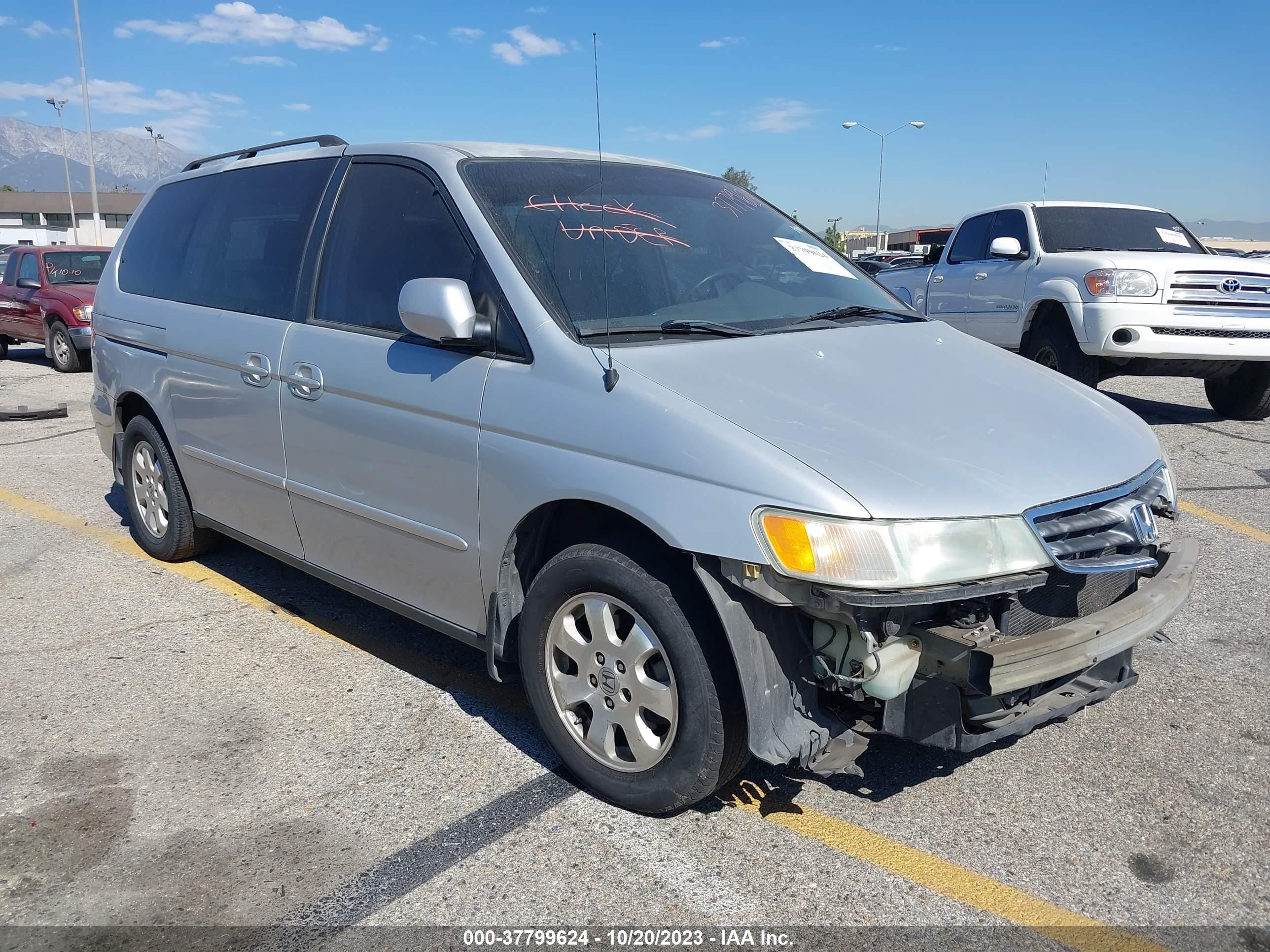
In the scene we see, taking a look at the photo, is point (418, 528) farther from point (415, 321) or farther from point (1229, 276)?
point (1229, 276)

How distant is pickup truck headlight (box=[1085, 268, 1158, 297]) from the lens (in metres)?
8.16

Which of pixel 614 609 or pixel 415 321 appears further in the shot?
pixel 415 321

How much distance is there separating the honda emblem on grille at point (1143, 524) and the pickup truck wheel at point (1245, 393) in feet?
21.6

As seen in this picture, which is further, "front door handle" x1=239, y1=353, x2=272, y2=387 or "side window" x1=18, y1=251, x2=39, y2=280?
"side window" x1=18, y1=251, x2=39, y2=280

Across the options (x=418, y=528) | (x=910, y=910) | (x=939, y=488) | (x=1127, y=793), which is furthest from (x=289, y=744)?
(x=1127, y=793)

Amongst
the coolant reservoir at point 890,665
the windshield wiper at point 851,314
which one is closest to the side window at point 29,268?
the windshield wiper at point 851,314

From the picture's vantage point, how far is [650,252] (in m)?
3.50

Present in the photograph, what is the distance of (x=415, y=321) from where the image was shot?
3.15m

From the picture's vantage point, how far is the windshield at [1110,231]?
912cm

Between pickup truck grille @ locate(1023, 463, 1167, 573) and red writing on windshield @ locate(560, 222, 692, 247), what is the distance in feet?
5.32

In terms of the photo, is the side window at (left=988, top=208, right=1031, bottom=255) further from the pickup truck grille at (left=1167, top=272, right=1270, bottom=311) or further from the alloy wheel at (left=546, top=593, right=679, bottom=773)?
the alloy wheel at (left=546, top=593, right=679, bottom=773)

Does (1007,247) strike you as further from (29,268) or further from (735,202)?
(29,268)

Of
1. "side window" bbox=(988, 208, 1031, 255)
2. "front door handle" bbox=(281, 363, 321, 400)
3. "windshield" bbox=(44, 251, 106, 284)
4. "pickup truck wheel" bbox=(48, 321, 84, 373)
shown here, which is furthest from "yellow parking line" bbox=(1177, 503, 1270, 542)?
"windshield" bbox=(44, 251, 106, 284)

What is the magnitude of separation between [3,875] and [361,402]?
5.55ft
